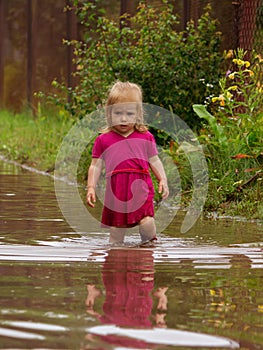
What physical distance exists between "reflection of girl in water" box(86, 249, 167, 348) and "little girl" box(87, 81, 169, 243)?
27.6 inches

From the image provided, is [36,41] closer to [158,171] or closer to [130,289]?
[158,171]

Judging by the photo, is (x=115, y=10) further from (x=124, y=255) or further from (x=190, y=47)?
(x=124, y=255)

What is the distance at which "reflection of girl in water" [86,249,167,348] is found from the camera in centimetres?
505

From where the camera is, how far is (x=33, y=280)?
6.29 meters

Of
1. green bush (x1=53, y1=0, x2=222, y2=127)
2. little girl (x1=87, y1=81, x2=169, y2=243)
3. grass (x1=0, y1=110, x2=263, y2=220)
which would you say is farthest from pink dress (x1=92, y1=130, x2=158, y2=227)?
green bush (x1=53, y1=0, x2=222, y2=127)

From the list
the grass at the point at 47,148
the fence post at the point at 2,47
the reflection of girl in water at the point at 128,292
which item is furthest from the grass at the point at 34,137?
the reflection of girl in water at the point at 128,292

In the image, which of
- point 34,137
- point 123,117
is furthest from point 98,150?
point 34,137

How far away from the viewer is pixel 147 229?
27.6 ft

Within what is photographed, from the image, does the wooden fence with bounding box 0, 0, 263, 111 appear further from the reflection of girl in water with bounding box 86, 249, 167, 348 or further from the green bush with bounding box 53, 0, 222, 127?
the reflection of girl in water with bounding box 86, 249, 167, 348

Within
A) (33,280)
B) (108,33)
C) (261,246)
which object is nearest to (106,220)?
(261,246)

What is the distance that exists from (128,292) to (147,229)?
255cm

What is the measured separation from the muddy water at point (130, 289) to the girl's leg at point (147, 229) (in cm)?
10

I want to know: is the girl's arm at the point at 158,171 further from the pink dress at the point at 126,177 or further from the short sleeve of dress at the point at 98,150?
the short sleeve of dress at the point at 98,150

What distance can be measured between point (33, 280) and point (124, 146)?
2454 mm
